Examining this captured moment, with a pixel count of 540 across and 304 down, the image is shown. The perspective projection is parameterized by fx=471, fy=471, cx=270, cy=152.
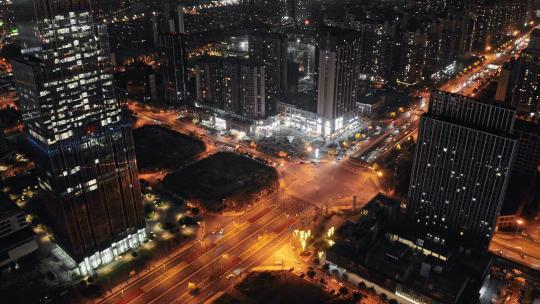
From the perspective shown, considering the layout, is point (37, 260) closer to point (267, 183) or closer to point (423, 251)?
point (267, 183)

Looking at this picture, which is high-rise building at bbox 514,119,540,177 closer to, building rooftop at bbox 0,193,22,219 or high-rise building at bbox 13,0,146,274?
high-rise building at bbox 13,0,146,274

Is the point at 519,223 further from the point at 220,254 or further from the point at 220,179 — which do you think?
the point at 220,179

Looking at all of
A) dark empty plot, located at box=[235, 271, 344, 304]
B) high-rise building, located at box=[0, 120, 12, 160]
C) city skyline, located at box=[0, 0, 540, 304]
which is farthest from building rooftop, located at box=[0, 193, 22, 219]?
dark empty plot, located at box=[235, 271, 344, 304]

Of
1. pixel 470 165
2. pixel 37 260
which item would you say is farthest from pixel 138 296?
pixel 470 165

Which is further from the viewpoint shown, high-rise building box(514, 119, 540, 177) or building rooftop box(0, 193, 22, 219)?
high-rise building box(514, 119, 540, 177)

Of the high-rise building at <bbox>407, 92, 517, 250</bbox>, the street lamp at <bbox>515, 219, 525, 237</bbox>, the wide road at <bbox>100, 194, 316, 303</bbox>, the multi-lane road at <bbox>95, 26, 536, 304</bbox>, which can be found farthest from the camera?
the street lamp at <bbox>515, 219, 525, 237</bbox>

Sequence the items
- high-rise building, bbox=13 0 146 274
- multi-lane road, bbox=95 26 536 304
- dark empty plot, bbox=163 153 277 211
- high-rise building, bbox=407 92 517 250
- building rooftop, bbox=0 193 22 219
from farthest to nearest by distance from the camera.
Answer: dark empty plot, bbox=163 153 277 211
building rooftop, bbox=0 193 22 219
multi-lane road, bbox=95 26 536 304
high-rise building, bbox=407 92 517 250
high-rise building, bbox=13 0 146 274

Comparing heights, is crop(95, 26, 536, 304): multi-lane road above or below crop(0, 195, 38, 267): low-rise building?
below
